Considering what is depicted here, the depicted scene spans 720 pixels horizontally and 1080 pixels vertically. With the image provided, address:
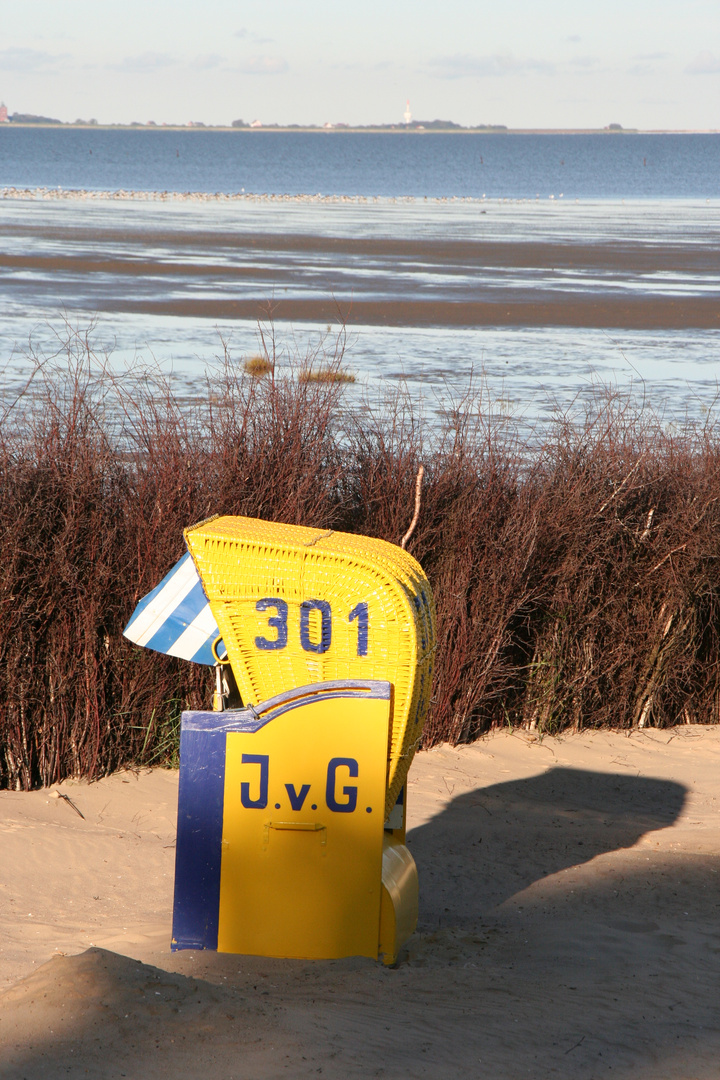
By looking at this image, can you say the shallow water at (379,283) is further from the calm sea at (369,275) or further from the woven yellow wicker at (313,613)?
the woven yellow wicker at (313,613)

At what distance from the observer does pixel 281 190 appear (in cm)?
7319

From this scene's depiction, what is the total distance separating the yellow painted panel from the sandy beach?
118 mm

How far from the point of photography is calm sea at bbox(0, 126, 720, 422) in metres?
16.4

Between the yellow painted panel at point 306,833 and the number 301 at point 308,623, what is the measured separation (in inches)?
7.2

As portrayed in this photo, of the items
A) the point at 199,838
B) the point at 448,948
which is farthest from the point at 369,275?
the point at 199,838

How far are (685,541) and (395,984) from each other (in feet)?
13.1

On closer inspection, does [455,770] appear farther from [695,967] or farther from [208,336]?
[208,336]

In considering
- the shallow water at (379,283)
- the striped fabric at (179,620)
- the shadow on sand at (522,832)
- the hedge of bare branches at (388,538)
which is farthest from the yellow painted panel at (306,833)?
the shallow water at (379,283)

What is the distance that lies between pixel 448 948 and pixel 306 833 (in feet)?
2.71

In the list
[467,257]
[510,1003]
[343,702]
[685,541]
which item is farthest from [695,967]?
[467,257]

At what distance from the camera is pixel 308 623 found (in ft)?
11.6

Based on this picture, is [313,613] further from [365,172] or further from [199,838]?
[365,172]

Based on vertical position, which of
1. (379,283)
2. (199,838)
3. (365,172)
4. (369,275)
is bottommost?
(199,838)

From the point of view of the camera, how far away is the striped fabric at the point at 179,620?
12.5 ft
